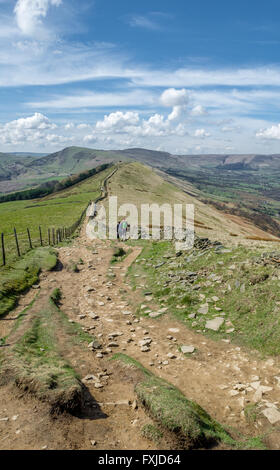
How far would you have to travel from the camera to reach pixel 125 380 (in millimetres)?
10031

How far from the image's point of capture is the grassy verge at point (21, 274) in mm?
17188

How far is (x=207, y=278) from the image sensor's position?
1822 centimetres

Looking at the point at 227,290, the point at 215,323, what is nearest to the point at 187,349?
the point at 215,323

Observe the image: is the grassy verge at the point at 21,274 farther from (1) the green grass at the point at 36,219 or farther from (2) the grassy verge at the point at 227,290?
(2) the grassy verge at the point at 227,290

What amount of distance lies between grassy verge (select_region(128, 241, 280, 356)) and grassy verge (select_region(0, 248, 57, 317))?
800 cm

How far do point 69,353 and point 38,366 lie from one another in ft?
7.34

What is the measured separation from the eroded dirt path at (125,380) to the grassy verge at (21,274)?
2.36 feet

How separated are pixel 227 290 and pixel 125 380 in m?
8.68

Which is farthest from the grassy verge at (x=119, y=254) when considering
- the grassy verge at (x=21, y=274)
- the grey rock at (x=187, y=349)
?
the grey rock at (x=187, y=349)

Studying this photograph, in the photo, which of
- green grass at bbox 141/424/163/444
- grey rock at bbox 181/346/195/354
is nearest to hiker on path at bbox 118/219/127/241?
grey rock at bbox 181/346/195/354
